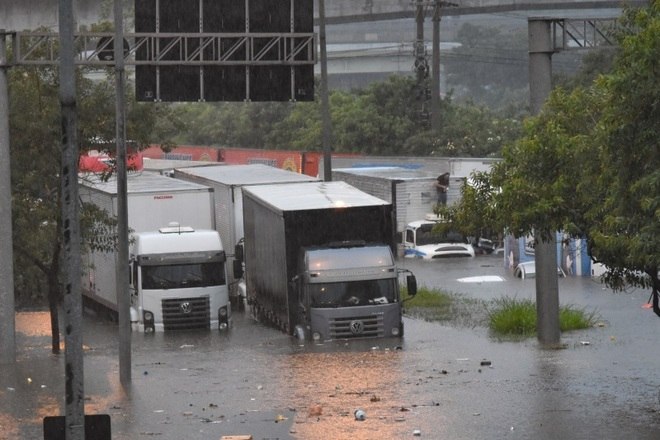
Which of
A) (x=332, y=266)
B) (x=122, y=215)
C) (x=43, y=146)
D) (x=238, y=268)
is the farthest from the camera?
(x=238, y=268)

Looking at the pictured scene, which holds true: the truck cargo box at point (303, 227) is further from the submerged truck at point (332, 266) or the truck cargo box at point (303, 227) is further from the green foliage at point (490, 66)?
the green foliage at point (490, 66)

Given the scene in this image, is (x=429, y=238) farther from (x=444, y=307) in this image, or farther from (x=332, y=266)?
(x=332, y=266)

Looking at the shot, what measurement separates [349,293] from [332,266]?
70 cm

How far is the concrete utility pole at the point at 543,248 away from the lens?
27859 mm

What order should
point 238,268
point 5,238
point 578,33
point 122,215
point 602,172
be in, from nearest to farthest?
1. point 602,172
2. point 122,215
3. point 5,238
4. point 578,33
5. point 238,268

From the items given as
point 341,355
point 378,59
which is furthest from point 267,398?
point 378,59

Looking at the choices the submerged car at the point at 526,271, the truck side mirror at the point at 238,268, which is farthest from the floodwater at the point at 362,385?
the submerged car at the point at 526,271

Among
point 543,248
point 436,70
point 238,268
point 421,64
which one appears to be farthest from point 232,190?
point 421,64

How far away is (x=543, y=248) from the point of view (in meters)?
28.4

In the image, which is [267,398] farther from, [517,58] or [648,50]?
[517,58]

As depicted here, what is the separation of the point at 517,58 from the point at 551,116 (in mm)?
130056

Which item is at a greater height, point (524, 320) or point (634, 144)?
point (634, 144)

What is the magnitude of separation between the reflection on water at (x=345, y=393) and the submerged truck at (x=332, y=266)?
79.6 inches

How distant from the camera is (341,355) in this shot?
27.9 metres
